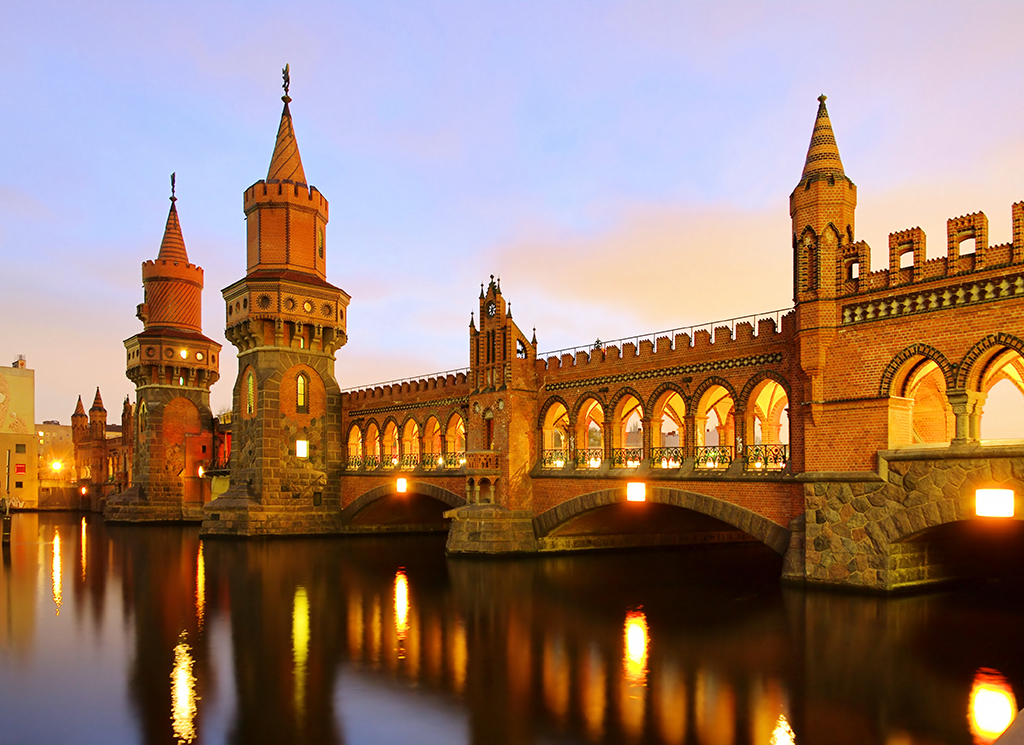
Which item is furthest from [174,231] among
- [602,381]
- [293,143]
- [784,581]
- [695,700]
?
A: [695,700]

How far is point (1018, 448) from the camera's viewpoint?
51.7ft

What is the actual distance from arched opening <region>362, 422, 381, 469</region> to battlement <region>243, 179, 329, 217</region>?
464 inches

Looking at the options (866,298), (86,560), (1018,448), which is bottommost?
(86,560)

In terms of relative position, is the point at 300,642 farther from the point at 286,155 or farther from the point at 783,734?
the point at 286,155

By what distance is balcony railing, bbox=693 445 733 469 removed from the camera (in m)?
22.4

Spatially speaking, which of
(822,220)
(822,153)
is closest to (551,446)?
(822,220)

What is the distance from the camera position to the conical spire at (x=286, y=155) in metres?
39.9

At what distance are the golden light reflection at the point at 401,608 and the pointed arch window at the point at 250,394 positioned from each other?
1587cm

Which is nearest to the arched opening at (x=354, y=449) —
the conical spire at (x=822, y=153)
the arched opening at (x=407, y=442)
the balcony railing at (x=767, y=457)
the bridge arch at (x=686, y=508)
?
the arched opening at (x=407, y=442)

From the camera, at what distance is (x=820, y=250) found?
19.5 metres

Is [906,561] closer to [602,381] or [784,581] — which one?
[784,581]

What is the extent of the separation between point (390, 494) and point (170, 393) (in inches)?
791

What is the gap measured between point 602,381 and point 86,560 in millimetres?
20650

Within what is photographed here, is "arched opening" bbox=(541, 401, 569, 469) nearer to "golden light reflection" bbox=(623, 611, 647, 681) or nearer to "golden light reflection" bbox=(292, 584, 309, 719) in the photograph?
"golden light reflection" bbox=(292, 584, 309, 719)
